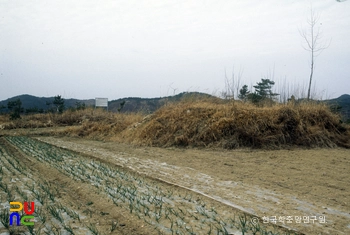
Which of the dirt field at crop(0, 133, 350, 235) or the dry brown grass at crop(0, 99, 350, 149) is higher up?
the dry brown grass at crop(0, 99, 350, 149)

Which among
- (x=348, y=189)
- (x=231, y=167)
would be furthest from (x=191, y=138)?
(x=348, y=189)

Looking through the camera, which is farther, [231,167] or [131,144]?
[131,144]

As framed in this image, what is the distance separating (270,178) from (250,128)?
370 cm

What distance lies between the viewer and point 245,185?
174 inches

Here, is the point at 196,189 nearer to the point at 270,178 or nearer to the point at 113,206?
the point at 113,206

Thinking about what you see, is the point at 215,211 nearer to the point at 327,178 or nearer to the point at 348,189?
the point at 348,189

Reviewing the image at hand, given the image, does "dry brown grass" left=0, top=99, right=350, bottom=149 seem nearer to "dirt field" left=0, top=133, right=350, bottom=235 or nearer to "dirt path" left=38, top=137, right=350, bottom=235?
"dirt path" left=38, top=137, right=350, bottom=235

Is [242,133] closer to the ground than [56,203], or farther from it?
farther from it

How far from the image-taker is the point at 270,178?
4.88 meters

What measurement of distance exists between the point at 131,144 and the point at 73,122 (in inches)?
440
